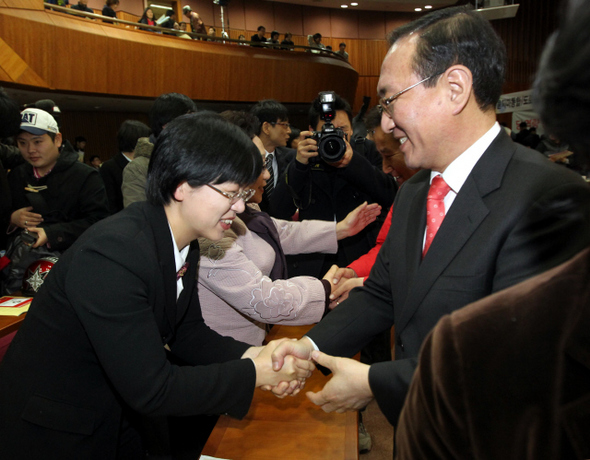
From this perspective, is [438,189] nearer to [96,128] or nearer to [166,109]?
[166,109]

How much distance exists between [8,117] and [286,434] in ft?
7.11

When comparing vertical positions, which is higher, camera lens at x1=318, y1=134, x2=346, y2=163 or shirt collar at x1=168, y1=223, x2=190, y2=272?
camera lens at x1=318, y1=134, x2=346, y2=163

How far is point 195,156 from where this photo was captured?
1186 mm

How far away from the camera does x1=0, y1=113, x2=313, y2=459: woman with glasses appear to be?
104 cm

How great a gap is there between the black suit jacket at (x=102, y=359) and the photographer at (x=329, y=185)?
125 centimetres

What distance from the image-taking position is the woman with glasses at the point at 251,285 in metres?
1.59

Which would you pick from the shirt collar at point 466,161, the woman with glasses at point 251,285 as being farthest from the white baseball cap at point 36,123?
the shirt collar at point 466,161

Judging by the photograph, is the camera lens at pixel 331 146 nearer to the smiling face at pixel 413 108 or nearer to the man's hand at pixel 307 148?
the man's hand at pixel 307 148

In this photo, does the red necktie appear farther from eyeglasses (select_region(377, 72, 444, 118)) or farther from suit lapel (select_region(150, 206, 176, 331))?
suit lapel (select_region(150, 206, 176, 331))

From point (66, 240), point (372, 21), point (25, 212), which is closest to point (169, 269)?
point (66, 240)

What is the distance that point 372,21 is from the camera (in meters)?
14.7

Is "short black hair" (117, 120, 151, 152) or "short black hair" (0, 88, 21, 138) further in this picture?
"short black hair" (117, 120, 151, 152)

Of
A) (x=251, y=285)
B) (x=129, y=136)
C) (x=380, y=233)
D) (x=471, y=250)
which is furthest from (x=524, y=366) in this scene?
(x=129, y=136)

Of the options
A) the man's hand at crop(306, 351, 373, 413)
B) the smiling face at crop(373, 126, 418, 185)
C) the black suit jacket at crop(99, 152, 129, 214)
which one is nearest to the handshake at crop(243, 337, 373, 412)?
the man's hand at crop(306, 351, 373, 413)
